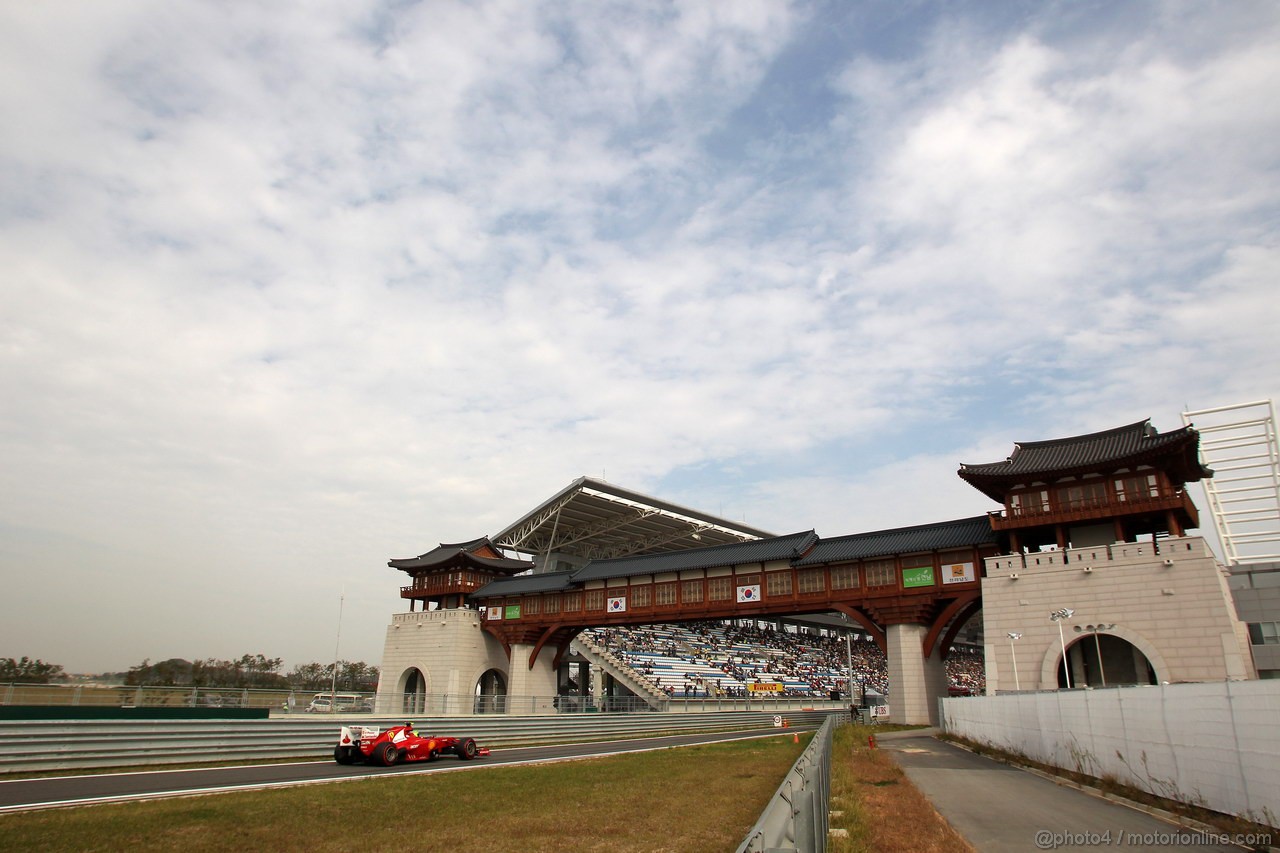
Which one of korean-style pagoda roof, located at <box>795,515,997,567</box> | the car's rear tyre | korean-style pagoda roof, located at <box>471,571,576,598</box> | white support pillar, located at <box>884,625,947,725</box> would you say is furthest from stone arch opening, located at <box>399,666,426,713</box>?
the car's rear tyre

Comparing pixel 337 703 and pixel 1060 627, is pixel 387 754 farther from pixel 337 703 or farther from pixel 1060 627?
pixel 1060 627

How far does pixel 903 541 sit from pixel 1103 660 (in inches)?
401

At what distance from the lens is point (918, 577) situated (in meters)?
38.2

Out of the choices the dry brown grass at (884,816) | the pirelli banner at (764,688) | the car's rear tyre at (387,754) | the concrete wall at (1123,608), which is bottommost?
the pirelli banner at (764,688)

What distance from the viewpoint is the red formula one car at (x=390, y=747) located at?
1906 cm

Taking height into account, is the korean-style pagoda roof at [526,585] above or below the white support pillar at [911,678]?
above

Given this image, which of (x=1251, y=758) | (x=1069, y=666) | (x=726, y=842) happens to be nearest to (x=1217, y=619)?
(x=1069, y=666)

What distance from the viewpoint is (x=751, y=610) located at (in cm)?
4484

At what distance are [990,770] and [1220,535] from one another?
4221 centimetres

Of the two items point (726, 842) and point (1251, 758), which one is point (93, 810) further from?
point (1251, 758)

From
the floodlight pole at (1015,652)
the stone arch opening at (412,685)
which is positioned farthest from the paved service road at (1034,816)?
the stone arch opening at (412,685)

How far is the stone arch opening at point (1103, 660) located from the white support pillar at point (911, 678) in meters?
6.53

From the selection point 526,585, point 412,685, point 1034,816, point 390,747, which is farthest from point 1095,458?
point 412,685

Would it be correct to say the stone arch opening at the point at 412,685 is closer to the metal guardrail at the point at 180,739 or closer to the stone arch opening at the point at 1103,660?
the metal guardrail at the point at 180,739
